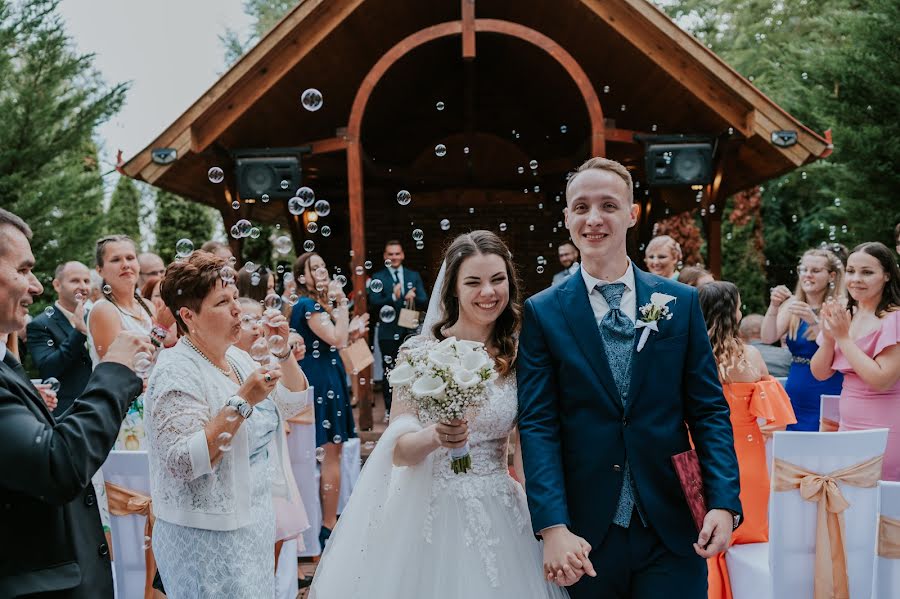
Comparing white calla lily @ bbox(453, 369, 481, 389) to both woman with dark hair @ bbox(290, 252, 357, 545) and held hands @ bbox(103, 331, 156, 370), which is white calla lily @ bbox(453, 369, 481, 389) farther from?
woman with dark hair @ bbox(290, 252, 357, 545)

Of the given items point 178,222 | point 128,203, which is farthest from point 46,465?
point 128,203

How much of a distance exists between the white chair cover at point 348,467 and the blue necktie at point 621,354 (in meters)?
3.69

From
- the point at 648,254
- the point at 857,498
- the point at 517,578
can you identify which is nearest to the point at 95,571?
the point at 517,578

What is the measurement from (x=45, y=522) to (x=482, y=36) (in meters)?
8.80

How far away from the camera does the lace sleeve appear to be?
2.54 metres

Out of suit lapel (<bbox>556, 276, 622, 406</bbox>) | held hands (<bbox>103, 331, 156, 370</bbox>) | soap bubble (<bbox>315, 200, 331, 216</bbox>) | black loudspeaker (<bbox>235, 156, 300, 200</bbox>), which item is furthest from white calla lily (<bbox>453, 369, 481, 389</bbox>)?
black loudspeaker (<bbox>235, 156, 300, 200</bbox>)

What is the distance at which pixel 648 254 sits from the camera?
19.1 ft

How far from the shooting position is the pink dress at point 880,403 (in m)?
3.98

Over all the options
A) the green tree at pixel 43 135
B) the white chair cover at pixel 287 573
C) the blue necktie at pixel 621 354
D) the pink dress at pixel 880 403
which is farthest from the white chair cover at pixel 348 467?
the green tree at pixel 43 135

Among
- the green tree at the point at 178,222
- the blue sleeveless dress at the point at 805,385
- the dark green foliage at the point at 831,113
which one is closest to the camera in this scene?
the blue sleeveless dress at the point at 805,385

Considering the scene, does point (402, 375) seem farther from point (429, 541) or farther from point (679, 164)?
point (679, 164)

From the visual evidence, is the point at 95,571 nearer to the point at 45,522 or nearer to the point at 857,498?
the point at 45,522

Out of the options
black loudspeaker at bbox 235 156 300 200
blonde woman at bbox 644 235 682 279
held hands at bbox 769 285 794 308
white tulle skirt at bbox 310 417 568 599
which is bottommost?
white tulle skirt at bbox 310 417 568 599

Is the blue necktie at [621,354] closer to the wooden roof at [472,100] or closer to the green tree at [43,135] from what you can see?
the wooden roof at [472,100]
